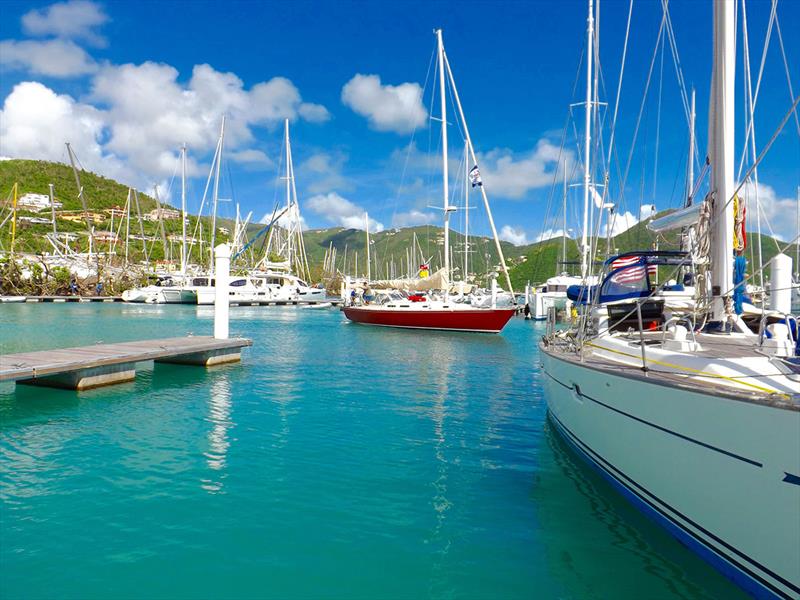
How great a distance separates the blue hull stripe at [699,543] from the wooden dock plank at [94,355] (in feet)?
38.5

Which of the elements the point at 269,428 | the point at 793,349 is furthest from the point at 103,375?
the point at 793,349

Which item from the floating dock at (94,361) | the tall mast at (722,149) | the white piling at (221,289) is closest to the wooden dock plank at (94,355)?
the floating dock at (94,361)

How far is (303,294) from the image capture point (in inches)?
2904

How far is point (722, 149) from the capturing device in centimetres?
688

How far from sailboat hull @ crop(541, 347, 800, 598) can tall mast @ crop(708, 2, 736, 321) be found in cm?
201

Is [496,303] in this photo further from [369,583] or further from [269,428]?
[369,583]

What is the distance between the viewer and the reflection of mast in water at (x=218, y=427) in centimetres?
803

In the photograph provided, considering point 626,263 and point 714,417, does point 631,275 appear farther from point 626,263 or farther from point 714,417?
point 714,417

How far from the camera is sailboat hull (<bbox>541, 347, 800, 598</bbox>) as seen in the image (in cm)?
383

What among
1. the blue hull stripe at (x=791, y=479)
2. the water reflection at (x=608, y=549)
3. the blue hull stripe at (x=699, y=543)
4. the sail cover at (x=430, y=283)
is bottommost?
the water reflection at (x=608, y=549)

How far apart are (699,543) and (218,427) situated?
838cm

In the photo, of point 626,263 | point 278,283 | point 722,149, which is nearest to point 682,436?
point 722,149

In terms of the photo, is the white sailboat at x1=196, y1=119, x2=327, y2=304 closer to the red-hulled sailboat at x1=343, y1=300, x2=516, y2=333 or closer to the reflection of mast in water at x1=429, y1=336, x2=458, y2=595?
the red-hulled sailboat at x1=343, y1=300, x2=516, y2=333

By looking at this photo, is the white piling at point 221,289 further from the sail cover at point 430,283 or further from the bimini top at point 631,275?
the sail cover at point 430,283
